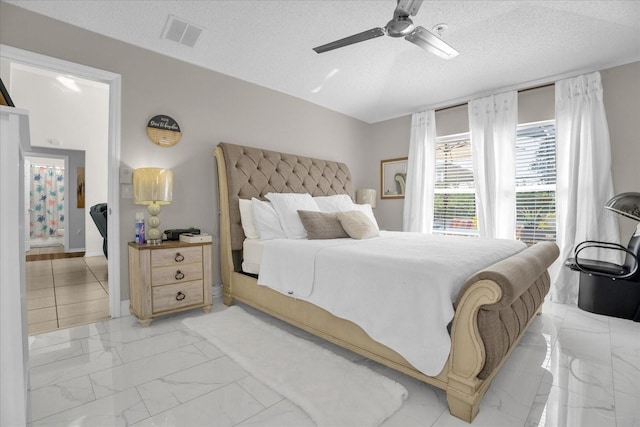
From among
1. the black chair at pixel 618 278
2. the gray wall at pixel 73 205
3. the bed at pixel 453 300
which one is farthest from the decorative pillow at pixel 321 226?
the gray wall at pixel 73 205

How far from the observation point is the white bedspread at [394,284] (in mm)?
1494

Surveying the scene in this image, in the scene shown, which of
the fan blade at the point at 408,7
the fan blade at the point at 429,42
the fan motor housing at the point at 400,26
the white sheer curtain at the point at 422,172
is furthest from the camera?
the white sheer curtain at the point at 422,172

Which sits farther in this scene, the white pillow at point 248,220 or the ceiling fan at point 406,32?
the white pillow at point 248,220

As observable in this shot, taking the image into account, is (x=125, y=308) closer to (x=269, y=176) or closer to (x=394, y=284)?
(x=269, y=176)

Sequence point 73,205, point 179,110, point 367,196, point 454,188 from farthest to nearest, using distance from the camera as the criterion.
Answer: point 73,205
point 367,196
point 454,188
point 179,110

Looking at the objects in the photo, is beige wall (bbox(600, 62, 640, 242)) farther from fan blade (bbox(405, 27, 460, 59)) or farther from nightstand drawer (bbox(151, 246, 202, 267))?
nightstand drawer (bbox(151, 246, 202, 267))

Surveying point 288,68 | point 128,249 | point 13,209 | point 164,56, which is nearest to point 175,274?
point 128,249

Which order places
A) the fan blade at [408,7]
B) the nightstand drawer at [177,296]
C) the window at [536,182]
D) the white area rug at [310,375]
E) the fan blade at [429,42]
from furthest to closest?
the window at [536,182]
the nightstand drawer at [177,296]
the fan blade at [429,42]
the fan blade at [408,7]
the white area rug at [310,375]

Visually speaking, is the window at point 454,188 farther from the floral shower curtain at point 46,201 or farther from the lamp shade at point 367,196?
the floral shower curtain at point 46,201

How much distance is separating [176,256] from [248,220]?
0.72 meters

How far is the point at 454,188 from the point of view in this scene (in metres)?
4.36

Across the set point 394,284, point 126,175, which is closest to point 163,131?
point 126,175

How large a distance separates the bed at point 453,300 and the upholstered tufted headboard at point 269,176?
0.03 ft

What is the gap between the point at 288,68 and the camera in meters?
3.40
